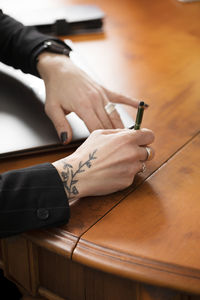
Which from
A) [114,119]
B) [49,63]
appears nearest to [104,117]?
[114,119]

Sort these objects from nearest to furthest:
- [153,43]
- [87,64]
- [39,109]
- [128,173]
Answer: [128,173], [39,109], [87,64], [153,43]

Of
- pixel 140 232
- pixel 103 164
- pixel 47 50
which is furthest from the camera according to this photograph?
pixel 47 50

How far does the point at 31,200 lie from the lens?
0.94m

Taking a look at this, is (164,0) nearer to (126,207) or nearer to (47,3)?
(47,3)

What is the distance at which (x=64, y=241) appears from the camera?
0.89 meters

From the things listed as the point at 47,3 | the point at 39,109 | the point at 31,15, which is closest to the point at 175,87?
the point at 39,109

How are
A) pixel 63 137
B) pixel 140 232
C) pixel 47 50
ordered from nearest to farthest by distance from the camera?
1. pixel 140 232
2. pixel 63 137
3. pixel 47 50

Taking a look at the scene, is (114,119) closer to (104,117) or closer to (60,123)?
(104,117)

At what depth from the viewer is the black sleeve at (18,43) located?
4.60 feet

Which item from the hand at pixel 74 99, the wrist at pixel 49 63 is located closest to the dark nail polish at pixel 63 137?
the hand at pixel 74 99

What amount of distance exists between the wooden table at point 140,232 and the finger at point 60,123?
0.14 feet

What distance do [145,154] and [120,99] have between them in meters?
0.25

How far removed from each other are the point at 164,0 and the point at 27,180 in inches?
55.8

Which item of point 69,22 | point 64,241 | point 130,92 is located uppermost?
point 69,22
